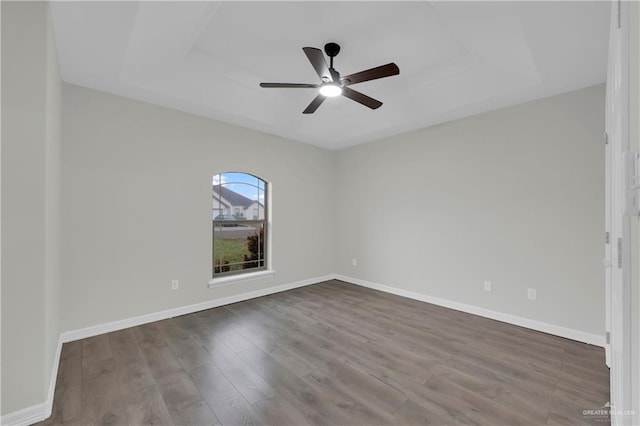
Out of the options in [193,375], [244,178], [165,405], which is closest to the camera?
[165,405]

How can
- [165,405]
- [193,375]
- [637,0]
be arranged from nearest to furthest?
[637,0] < [165,405] < [193,375]

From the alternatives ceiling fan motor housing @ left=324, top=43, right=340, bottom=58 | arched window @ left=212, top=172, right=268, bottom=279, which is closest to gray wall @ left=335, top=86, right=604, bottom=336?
arched window @ left=212, top=172, right=268, bottom=279

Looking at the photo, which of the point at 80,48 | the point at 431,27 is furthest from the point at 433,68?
the point at 80,48

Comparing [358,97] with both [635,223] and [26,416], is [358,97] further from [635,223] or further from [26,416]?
[26,416]

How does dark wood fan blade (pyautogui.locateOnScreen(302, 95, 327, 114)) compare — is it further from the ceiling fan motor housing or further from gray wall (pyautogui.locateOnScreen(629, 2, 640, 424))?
gray wall (pyautogui.locateOnScreen(629, 2, 640, 424))

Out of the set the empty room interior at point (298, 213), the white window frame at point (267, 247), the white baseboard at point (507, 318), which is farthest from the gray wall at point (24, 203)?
the white baseboard at point (507, 318)

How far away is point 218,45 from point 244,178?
2.00m

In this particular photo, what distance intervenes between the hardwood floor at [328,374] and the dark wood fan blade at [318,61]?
2527mm

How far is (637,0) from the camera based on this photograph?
766mm

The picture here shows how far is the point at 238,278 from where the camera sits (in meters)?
4.07

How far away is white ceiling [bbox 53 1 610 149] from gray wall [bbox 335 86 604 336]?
315 mm

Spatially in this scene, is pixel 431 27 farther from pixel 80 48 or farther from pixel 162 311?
pixel 162 311

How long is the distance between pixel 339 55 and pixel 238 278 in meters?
3.21

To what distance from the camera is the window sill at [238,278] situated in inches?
151
